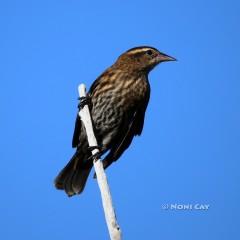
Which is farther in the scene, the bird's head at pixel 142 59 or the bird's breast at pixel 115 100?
the bird's head at pixel 142 59

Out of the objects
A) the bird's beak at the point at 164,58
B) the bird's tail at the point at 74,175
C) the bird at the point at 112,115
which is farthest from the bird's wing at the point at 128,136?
the bird's beak at the point at 164,58

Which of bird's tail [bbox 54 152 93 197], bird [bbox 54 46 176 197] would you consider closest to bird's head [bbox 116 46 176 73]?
bird [bbox 54 46 176 197]

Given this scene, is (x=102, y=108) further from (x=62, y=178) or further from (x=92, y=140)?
(x=92, y=140)

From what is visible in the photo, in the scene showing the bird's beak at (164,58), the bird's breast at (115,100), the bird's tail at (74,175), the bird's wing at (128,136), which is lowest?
the bird's tail at (74,175)

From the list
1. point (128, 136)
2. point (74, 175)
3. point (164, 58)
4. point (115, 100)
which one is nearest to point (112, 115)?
point (115, 100)

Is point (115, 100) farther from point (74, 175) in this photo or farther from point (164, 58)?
point (74, 175)

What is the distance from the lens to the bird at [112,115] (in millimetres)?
6203

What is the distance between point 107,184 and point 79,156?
2896mm

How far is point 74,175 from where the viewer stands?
6.43 m

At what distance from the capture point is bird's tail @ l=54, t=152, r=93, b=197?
6.31 meters

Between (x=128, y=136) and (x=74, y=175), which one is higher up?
(x=128, y=136)

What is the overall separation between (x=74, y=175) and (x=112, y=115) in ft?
2.80

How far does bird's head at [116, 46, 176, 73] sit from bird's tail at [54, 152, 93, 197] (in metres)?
1.22

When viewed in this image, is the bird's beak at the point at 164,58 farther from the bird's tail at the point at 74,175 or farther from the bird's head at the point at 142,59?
the bird's tail at the point at 74,175
